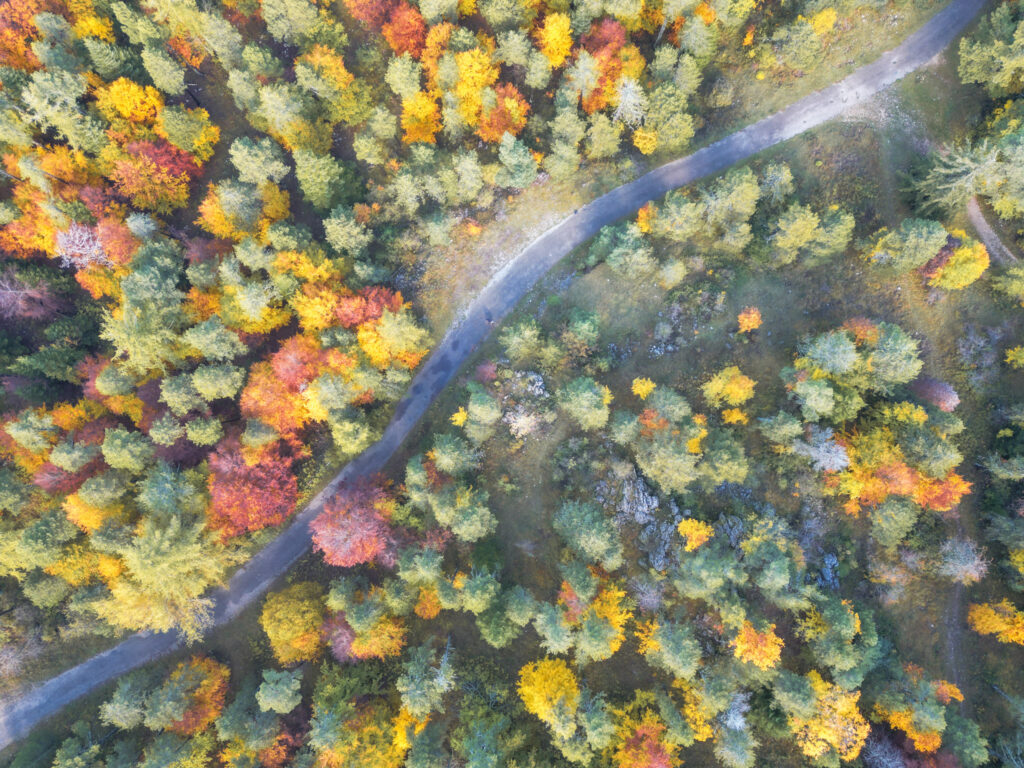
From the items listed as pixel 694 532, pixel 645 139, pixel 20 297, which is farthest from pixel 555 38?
pixel 20 297

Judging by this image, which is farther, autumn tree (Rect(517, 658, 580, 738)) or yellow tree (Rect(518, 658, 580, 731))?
yellow tree (Rect(518, 658, 580, 731))

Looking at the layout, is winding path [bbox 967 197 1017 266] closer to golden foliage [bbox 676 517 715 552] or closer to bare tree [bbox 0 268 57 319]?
golden foliage [bbox 676 517 715 552]

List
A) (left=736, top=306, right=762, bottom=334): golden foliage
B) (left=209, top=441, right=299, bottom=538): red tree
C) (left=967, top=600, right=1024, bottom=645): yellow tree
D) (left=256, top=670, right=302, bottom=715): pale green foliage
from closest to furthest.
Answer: (left=256, top=670, right=302, bottom=715): pale green foliage
(left=967, top=600, right=1024, bottom=645): yellow tree
(left=209, top=441, right=299, bottom=538): red tree
(left=736, top=306, right=762, bottom=334): golden foliage

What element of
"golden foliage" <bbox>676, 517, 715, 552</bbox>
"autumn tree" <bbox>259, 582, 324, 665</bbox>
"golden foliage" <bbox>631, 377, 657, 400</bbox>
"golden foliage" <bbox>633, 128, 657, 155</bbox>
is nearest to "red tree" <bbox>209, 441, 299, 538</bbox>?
"autumn tree" <bbox>259, 582, 324, 665</bbox>

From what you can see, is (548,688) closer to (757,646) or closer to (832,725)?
(757,646)

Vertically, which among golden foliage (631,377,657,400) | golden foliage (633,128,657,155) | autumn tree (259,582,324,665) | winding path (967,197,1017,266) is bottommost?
autumn tree (259,582,324,665)

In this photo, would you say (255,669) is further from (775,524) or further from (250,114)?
(250,114)

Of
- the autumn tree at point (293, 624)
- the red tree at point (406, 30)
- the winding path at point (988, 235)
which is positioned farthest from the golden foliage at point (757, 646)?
the red tree at point (406, 30)

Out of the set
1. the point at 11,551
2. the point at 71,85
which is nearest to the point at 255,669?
the point at 11,551
